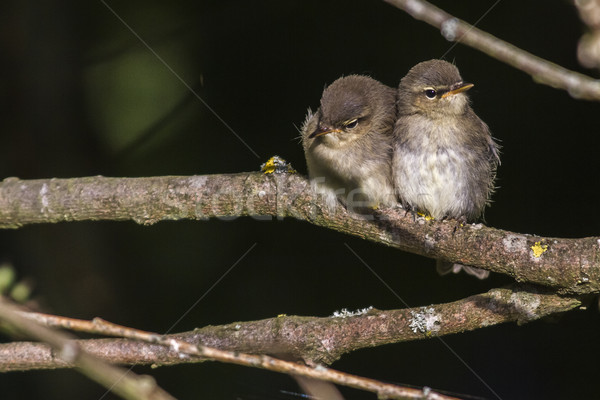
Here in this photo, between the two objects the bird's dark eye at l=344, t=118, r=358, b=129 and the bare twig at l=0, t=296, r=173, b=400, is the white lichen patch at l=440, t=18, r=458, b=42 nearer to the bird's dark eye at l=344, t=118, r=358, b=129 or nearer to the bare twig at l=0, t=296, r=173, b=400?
the bare twig at l=0, t=296, r=173, b=400

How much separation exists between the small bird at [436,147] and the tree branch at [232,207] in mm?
181

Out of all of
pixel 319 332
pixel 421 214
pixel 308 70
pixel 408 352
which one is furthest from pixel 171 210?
pixel 408 352

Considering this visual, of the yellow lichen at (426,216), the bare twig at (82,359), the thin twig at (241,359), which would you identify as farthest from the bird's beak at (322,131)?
the bare twig at (82,359)

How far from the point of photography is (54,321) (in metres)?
1.26

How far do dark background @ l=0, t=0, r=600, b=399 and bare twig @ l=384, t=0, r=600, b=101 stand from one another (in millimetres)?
2972

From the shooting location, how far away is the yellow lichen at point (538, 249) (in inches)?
104

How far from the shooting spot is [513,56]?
1004 millimetres

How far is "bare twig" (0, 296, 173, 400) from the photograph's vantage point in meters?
0.98

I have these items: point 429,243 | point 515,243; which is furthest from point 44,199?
point 515,243

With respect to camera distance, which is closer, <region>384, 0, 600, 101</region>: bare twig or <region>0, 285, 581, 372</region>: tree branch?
<region>384, 0, 600, 101</region>: bare twig

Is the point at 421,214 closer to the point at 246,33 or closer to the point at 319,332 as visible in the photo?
the point at 319,332

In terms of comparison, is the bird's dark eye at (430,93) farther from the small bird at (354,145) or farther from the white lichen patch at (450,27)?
the white lichen patch at (450,27)

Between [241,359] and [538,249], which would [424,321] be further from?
[241,359]

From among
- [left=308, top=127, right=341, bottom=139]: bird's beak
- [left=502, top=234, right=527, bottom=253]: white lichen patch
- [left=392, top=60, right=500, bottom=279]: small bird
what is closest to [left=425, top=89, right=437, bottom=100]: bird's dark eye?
[left=392, top=60, right=500, bottom=279]: small bird
